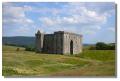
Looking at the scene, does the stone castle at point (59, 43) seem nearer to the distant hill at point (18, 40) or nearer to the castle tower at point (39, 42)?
the castle tower at point (39, 42)

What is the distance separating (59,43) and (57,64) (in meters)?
0.28

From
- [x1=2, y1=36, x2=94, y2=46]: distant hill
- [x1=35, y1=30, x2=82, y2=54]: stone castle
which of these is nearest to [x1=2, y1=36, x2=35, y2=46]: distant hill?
[x1=2, y1=36, x2=94, y2=46]: distant hill

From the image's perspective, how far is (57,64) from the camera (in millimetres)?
11758

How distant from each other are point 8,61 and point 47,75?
546 mm

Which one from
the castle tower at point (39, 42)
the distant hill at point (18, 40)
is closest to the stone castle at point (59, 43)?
the castle tower at point (39, 42)

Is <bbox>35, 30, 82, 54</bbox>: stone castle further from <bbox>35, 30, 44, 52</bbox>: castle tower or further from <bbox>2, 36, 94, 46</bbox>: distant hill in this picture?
<bbox>2, 36, 94, 46</bbox>: distant hill

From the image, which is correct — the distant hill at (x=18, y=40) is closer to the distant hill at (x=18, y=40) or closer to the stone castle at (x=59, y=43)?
the distant hill at (x=18, y=40)

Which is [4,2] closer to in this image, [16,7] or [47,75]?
[16,7]

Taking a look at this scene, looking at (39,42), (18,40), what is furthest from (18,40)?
(39,42)

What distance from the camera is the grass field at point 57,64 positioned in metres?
11.7

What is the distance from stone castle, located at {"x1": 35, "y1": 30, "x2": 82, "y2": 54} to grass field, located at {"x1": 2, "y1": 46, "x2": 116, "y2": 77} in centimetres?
7

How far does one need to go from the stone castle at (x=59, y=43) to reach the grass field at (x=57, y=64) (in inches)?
2.8

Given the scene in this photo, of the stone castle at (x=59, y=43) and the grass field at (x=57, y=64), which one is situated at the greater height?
the stone castle at (x=59, y=43)

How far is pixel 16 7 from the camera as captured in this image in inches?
460
